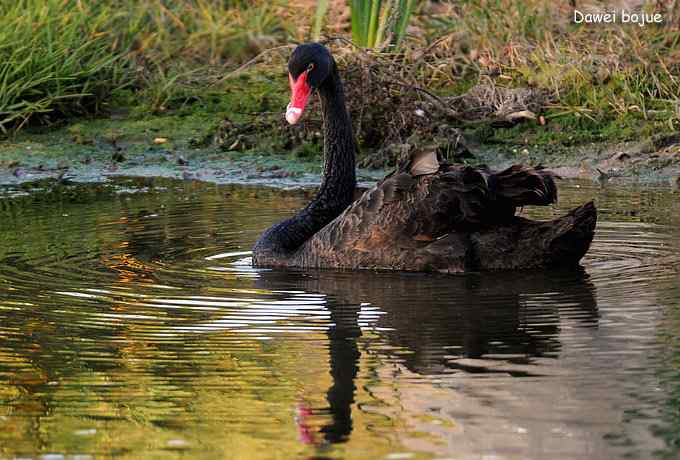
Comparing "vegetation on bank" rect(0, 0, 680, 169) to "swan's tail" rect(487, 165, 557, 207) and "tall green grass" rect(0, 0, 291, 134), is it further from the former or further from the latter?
"swan's tail" rect(487, 165, 557, 207)

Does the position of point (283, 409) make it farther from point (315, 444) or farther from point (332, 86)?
point (332, 86)

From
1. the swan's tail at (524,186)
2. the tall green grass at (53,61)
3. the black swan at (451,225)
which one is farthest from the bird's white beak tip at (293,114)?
the tall green grass at (53,61)

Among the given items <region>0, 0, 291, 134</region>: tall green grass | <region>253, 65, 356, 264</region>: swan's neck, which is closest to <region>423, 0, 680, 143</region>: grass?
<region>0, 0, 291, 134</region>: tall green grass

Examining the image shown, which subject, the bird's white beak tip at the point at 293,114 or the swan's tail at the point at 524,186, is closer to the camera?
the swan's tail at the point at 524,186

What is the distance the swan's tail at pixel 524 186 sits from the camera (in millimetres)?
6402

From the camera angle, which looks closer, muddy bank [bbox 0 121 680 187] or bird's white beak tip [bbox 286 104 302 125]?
bird's white beak tip [bbox 286 104 302 125]

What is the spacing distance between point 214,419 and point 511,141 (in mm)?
5881

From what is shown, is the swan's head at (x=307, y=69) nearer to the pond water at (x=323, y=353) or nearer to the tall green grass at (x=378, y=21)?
the pond water at (x=323, y=353)

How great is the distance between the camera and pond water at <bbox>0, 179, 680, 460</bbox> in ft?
13.4

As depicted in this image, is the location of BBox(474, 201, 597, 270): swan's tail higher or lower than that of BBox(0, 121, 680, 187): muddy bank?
lower

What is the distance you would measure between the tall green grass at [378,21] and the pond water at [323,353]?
273 centimetres

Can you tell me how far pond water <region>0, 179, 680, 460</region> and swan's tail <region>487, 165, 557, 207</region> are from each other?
348mm

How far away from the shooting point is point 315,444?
4.02 metres

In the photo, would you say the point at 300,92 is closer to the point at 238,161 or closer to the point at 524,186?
the point at 524,186
